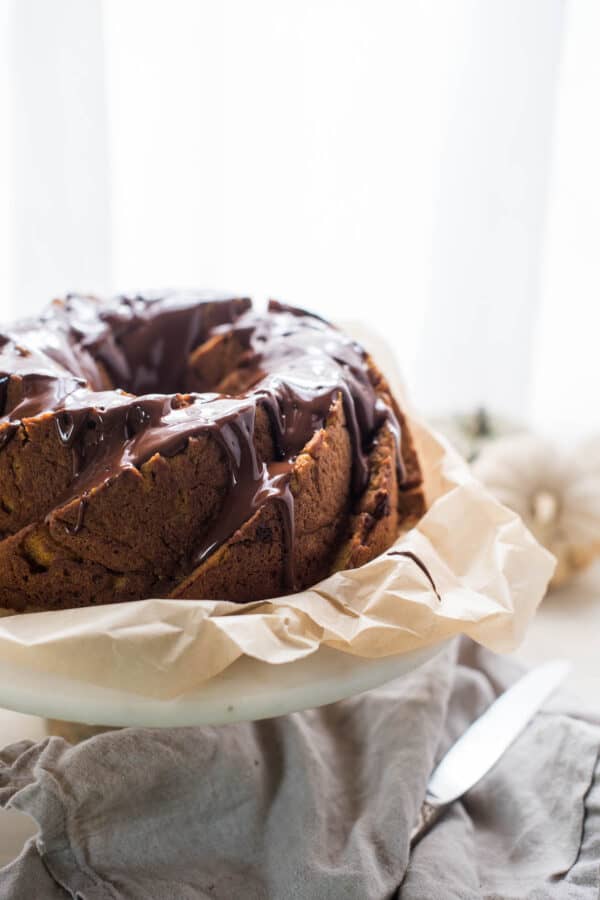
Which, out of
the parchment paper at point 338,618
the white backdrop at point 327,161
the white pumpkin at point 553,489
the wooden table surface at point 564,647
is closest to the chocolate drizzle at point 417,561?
the parchment paper at point 338,618

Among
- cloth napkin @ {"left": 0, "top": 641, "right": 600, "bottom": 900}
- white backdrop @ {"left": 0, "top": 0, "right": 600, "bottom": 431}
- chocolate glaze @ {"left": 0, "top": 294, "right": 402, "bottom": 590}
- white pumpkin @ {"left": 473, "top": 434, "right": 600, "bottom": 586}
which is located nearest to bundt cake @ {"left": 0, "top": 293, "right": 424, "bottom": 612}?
chocolate glaze @ {"left": 0, "top": 294, "right": 402, "bottom": 590}

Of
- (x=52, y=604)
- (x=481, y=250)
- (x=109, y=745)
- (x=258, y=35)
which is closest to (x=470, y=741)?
(x=109, y=745)

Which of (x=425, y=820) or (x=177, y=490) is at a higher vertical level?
(x=177, y=490)

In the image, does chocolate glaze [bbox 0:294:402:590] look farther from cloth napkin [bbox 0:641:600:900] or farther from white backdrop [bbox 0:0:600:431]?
white backdrop [bbox 0:0:600:431]

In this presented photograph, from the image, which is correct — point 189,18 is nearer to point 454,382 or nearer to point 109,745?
point 454,382

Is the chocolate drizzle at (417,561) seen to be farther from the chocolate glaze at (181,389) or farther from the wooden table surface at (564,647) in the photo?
the wooden table surface at (564,647)

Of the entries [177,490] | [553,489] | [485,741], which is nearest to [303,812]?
[485,741]

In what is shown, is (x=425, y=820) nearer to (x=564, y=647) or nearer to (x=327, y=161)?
(x=564, y=647)
